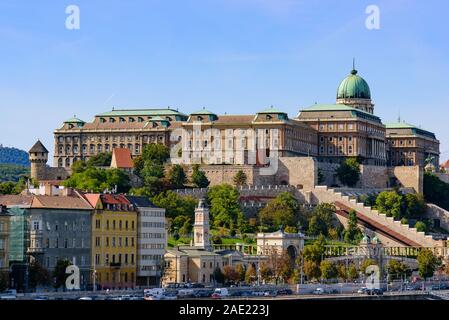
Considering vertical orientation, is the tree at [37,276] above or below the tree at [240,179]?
below

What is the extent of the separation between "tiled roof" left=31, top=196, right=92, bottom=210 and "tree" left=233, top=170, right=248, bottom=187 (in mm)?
35167

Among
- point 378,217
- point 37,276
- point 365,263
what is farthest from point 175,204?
point 37,276

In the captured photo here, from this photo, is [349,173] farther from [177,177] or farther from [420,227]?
[177,177]

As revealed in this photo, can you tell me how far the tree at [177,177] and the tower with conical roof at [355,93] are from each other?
3008 cm

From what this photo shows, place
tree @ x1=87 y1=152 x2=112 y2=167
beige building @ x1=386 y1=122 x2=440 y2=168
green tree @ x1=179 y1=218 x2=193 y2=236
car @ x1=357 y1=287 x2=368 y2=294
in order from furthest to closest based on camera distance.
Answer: beige building @ x1=386 y1=122 x2=440 y2=168, tree @ x1=87 y1=152 x2=112 y2=167, green tree @ x1=179 y1=218 x2=193 y2=236, car @ x1=357 y1=287 x2=368 y2=294

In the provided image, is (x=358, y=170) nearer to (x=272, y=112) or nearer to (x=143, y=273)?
(x=272, y=112)

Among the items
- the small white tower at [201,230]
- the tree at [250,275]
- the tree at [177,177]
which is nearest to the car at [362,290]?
the tree at [250,275]

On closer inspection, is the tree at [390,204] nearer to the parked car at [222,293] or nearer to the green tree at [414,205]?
the green tree at [414,205]

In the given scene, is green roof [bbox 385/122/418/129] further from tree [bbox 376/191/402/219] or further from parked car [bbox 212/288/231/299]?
parked car [bbox 212/288/231/299]

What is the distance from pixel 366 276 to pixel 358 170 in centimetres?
2907

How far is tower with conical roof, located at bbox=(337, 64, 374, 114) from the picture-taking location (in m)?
127

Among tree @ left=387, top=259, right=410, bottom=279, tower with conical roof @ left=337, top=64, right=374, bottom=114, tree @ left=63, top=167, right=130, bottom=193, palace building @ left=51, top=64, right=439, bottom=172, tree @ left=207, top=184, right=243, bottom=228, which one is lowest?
tree @ left=387, top=259, right=410, bottom=279

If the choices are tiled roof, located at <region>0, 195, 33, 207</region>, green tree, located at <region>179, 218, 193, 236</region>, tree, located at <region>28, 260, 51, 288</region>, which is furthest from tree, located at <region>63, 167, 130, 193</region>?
tree, located at <region>28, 260, 51, 288</region>

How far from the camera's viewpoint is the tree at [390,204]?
99.7 metres
